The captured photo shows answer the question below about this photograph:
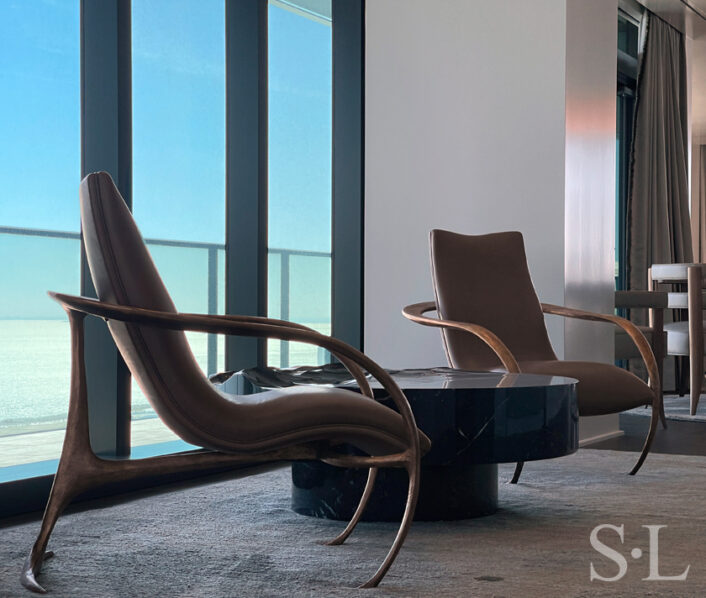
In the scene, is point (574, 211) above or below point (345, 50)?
below

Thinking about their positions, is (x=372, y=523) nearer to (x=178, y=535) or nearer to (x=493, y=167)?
(x=178, y=535)

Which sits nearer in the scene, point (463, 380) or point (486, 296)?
point (463, 380)

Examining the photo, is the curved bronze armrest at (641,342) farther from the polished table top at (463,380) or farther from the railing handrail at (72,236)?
the railing handrail at (72,236)

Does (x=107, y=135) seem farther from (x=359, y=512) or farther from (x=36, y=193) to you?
(x=36, y=193)

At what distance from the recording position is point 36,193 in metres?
7.44

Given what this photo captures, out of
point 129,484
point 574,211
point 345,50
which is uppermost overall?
point 345,50

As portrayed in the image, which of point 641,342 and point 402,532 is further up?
point 641,342

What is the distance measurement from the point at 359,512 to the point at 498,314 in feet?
4.59

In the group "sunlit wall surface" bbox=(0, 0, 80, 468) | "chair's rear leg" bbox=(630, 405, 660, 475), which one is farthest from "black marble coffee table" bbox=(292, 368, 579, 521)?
"sunlit wall surface" bbox=(0, 0, 80, 468)

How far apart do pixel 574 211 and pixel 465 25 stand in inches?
40.8

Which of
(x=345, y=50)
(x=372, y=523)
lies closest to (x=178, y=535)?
(x=372, y=523)

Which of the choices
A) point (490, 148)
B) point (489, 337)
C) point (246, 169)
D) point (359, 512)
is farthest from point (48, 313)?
point (359, 512)

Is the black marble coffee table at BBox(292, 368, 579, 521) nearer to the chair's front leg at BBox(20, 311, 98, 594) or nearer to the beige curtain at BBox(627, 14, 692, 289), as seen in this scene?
the chair's front leg at BBox(20, 311, 98, 594)

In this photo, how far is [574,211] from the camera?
406cm
